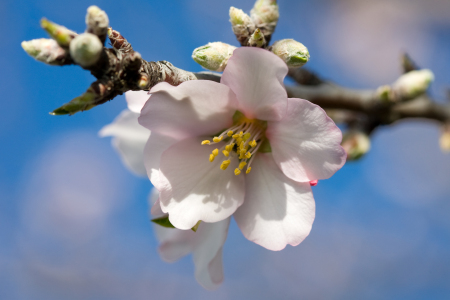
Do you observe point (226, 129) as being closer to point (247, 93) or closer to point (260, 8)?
point (247, 93)

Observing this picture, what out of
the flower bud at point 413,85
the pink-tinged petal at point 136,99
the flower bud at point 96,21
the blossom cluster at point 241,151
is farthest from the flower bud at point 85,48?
the flower bud at point 413,85

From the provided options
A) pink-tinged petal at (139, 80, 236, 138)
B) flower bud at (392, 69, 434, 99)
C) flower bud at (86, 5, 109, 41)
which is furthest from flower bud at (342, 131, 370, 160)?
flower bud at (86, 5, 109, 41)

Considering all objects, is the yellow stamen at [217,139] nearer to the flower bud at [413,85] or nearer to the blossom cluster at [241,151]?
the blossom cluster at [241,151]

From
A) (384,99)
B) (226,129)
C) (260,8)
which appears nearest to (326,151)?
(226,129)

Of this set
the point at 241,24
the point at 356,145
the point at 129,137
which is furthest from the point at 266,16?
the point at 356,145

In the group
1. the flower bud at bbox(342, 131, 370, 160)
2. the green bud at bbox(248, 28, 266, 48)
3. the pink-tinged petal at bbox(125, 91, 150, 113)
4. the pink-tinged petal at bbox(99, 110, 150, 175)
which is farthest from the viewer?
the flower bud at bbox(342, 131, 370, 160)

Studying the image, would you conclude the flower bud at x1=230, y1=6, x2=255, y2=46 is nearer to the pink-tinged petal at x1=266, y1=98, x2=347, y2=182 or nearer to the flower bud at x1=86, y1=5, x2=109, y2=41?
the pink-tinged petal at x1=266, y1=98, x2=347, y2=182

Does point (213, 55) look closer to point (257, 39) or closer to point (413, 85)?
point (257, 39)

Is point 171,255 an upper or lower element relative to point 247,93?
lower
